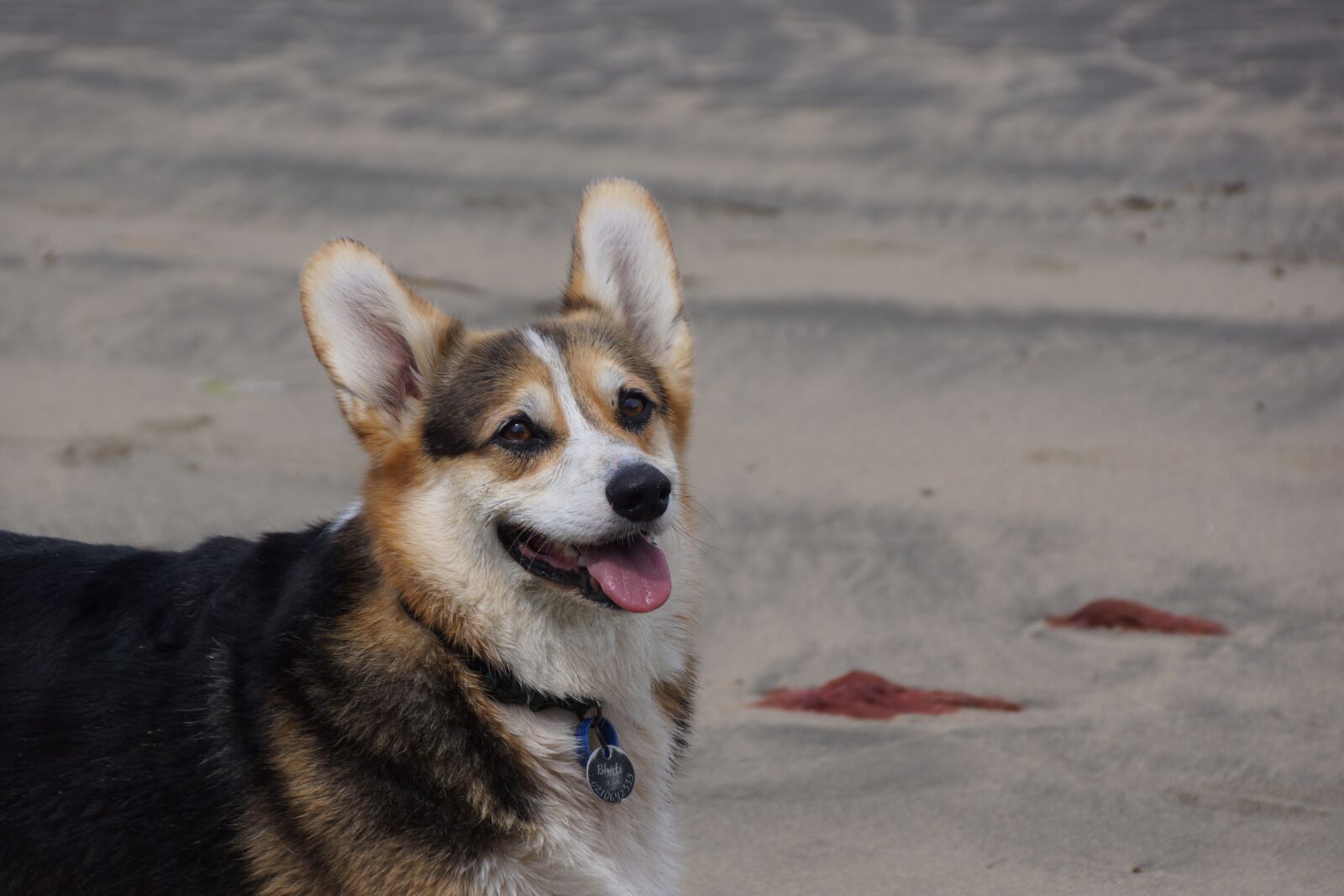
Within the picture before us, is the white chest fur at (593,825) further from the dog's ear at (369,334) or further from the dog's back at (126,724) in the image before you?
the dog's ear at (369,334)

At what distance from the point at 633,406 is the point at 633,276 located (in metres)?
0.59

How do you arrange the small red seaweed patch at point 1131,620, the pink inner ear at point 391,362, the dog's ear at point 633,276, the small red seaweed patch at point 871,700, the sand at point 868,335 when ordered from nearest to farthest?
1. the pink inner ear at point 391,362
2. the dog's ear at point 633,276
3. the sand at point 868,335
4. the small red seaweed patch at point 871,700
5. the small red seaweed patch at point 1131,620

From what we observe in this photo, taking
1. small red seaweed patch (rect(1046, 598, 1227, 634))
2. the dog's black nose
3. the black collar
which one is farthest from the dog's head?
small red seaweed patch (rect(1046, 598, 1227, 634))

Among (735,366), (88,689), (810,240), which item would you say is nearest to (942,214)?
(810,240)

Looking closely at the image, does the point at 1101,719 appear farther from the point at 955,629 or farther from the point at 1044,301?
the point at 1044,301

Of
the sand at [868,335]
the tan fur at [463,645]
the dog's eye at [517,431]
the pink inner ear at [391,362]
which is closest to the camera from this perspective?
the tan fur at [463,645]

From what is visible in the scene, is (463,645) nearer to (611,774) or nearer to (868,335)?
(611,774)

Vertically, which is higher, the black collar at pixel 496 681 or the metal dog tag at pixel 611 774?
the black collar at pixel 496 681

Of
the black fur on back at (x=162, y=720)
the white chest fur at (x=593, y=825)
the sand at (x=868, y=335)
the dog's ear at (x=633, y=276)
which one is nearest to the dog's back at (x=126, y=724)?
the black fur on back at (x=162, y=720)

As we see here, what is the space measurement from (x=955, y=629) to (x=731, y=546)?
1155 mm

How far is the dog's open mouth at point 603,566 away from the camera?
136 inches

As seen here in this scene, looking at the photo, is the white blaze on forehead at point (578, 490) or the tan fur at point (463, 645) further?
the white blaze on forehead at point (578, 490)

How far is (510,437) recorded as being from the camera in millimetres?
3662

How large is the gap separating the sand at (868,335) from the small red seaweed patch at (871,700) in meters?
0.09
